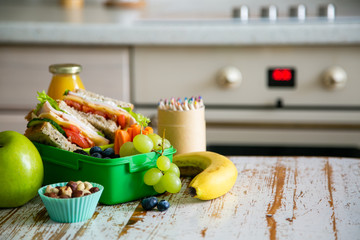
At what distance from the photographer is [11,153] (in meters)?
0.99

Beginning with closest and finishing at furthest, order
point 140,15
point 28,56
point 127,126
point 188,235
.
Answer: point 188,235, point 127,126, point 28,56, point 140,15

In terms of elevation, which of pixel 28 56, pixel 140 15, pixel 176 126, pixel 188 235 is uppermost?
pixel 140 15

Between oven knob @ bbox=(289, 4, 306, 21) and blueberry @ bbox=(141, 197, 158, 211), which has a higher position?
oven knob @ bbox=(289, 4, 306, 21)

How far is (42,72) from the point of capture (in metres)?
2.12

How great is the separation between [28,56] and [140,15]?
0.55 meters

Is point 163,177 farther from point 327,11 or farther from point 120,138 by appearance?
point 327,11

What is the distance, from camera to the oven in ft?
6.58

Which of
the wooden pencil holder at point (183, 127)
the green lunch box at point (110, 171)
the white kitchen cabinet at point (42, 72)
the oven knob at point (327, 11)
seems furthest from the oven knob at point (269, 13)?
the green lunch box at point (110, 171)

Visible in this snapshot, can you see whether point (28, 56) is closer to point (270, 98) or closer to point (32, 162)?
point (270, 98)

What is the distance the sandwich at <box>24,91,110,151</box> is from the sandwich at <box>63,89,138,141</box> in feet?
0.08

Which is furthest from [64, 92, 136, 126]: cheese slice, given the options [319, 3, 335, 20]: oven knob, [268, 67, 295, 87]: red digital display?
[319, 3, 335, 20]: oven knob

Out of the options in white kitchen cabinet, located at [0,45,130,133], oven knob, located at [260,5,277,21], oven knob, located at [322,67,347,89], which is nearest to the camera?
oven knob, located at [322,67,347,89]

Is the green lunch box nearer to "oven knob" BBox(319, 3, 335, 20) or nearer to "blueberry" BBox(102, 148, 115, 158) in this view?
"blueberry" BBox(102, 148, 115, 158)

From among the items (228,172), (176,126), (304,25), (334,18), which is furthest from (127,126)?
(334,18)
